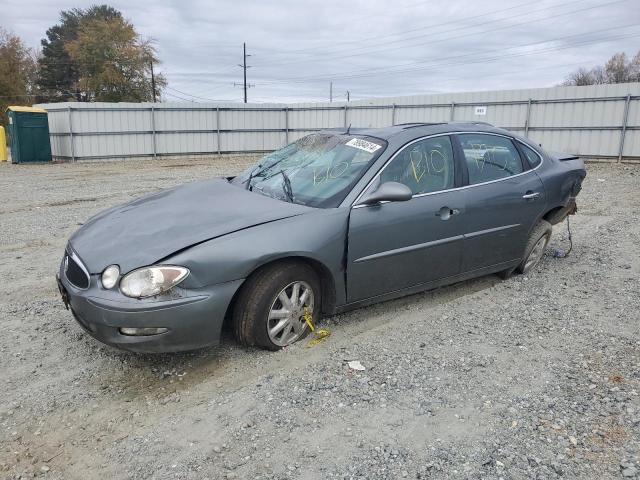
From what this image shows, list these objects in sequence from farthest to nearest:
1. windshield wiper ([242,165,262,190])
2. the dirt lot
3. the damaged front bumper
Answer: windshield wiper ([242,165,262,190])
the damaged front bumper
the dirt lot

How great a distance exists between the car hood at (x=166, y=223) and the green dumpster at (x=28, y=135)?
635 inches

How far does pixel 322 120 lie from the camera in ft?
70.6

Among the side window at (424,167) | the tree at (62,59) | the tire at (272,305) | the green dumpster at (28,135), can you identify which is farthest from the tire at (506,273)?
the tree at (62,59)

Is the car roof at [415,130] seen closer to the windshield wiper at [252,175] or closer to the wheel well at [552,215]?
the windshield wiper at [252,175]

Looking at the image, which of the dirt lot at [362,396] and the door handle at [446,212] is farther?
the door handle at [446,212]

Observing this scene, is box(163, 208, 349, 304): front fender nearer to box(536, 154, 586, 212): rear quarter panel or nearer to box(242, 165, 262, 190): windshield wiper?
box(242, 165, 262, 190): windshield wiper

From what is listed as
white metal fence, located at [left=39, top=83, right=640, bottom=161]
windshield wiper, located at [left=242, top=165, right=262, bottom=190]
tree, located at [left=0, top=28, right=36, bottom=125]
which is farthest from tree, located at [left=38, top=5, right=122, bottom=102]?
windshield wiper, located at [left=242, top=165, right=262, bottom=190]

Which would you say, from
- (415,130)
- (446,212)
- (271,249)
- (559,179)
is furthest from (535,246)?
(271,249)

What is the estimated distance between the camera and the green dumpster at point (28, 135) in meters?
17.3

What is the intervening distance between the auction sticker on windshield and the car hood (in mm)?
801

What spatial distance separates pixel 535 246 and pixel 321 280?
2.68m

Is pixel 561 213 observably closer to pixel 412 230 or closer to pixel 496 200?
pixel 496 200

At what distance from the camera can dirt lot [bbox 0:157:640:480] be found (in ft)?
8.25

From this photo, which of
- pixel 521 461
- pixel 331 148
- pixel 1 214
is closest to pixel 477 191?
pixel 331 148
